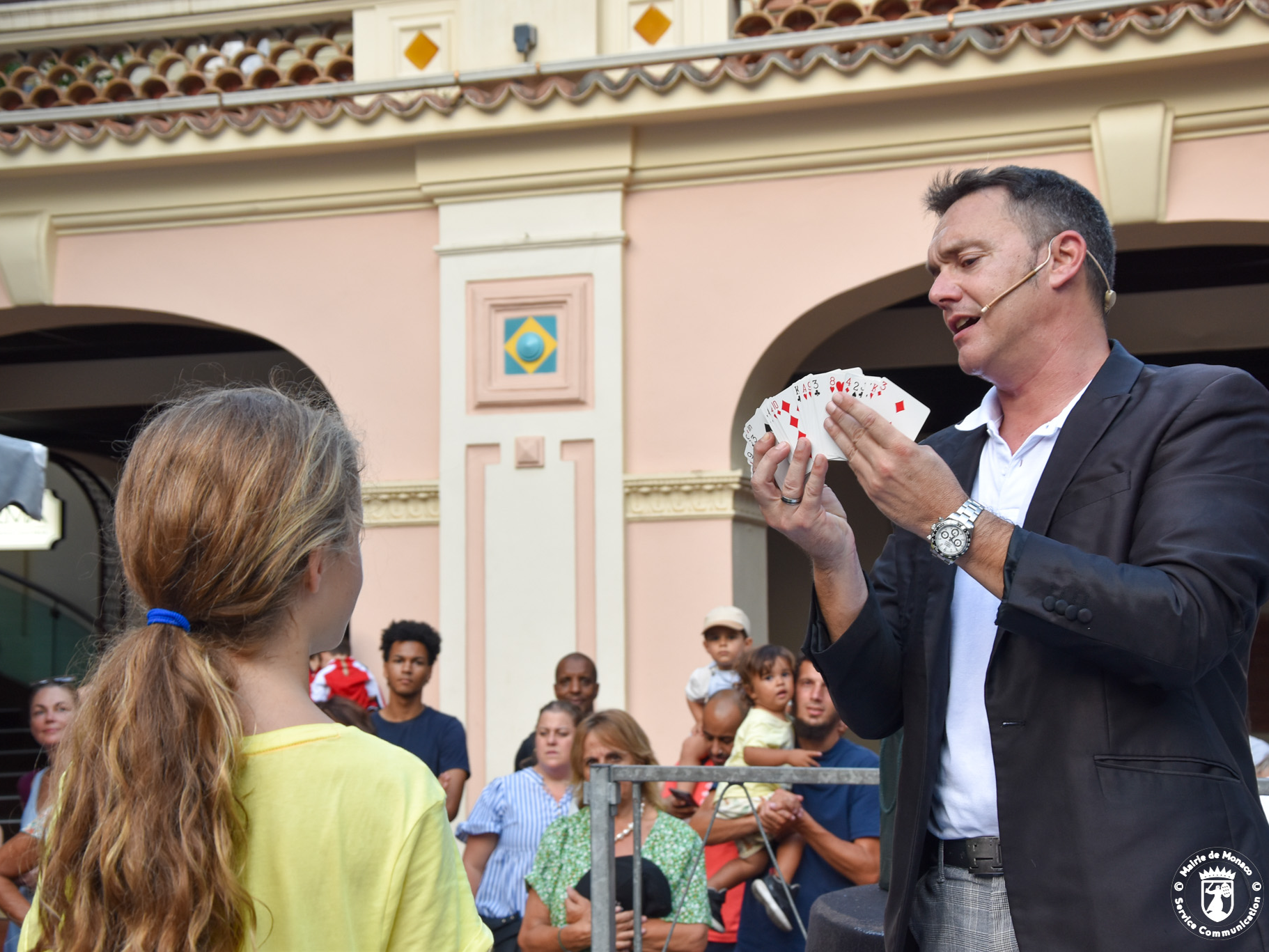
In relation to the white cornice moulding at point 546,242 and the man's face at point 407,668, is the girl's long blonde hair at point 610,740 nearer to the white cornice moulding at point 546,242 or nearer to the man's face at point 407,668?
the man's face at point 407,668

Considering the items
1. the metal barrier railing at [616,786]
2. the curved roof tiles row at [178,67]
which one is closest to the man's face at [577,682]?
the metal barrier railing at [616,786]

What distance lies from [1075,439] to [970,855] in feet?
1.91

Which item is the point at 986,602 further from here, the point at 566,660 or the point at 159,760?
the point at 566,660

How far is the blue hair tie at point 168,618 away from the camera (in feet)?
4.19

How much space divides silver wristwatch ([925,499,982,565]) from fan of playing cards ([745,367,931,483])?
262 millimetres

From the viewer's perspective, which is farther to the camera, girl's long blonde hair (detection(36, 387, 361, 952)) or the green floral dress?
the green floral dress

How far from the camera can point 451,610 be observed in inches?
277

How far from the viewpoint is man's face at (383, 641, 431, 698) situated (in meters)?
5.30

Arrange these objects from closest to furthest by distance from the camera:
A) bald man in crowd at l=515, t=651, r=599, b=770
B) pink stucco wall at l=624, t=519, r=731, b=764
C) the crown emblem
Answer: the crown emblem → bald man in crowd at l=515, t=651, r=599, b=770 → pink stucco wall at l=624, t=519, r=731, b=764

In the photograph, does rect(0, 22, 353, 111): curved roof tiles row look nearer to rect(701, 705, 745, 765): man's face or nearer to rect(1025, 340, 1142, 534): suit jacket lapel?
rect(701, 705, 745, 765): man's face

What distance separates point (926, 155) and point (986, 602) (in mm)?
5416

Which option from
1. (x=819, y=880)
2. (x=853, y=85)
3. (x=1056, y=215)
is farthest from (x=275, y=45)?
(x=1056, y=215)

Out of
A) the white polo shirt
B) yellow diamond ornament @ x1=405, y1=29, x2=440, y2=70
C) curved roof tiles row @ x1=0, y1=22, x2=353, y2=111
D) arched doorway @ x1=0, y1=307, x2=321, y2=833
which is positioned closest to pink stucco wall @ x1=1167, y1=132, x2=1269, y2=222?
yellow diamond ornament @ x1=405, y1=29, x2=440, y2=70

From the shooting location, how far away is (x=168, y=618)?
1.28m
